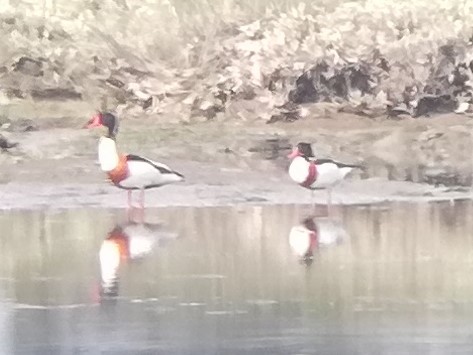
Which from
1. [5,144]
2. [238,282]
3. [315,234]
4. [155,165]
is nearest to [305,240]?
[315,234]

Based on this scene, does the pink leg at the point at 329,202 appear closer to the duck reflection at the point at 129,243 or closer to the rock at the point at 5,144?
the duck reflection at the point at 129,243

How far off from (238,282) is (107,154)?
0.94 feet

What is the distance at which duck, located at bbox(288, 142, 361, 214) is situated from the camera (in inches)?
50.9

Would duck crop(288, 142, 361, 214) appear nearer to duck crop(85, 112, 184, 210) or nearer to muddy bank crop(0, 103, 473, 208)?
muddy bank crop(0, 103, 473, 208)

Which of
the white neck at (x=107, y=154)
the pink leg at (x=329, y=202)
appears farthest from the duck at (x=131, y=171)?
the pink leg at (x=329, y=202)

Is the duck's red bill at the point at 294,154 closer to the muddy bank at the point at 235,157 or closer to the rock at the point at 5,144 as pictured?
the muddy bank at the point at 235,157

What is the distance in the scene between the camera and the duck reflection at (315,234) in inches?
49.9

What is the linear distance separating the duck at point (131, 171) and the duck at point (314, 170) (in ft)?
0.58

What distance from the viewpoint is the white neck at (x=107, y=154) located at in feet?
4.28

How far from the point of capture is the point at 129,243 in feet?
4.15

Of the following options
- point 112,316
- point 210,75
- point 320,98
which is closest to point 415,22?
point 320,98

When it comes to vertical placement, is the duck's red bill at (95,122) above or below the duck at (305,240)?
above

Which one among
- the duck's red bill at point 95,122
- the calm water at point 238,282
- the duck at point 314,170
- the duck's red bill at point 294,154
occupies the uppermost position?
the duck's red bill at point 95,122

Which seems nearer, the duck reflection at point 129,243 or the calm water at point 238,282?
the calm water at point 238,282
